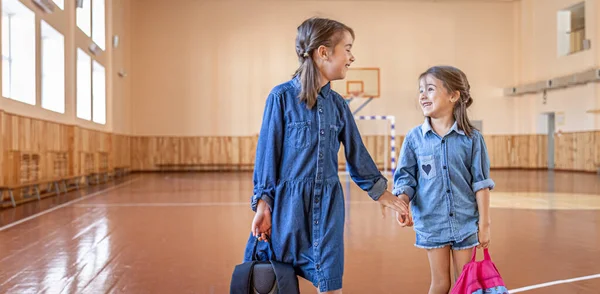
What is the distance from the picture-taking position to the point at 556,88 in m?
19.8

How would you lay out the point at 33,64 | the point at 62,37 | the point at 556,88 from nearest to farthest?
the point at 33,64, the point at 62,37, the point at 556,88

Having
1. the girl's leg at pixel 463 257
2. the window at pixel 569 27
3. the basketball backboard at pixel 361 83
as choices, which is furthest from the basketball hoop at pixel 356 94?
the girl's leg at pixel 463 257

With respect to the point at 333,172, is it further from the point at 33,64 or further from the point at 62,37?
the point at 62,37

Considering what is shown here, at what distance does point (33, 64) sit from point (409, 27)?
1575 centimetres

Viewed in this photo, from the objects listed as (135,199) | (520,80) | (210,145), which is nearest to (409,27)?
(520,80)

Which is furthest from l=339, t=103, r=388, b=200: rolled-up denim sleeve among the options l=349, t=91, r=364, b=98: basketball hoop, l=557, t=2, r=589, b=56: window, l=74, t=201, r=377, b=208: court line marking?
l=557, t=2, r=589, b=56: window

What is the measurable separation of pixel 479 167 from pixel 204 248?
307cm

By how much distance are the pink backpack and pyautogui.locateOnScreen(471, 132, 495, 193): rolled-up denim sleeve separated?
1.14ft

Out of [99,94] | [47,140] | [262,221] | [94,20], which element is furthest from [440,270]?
[99,94]

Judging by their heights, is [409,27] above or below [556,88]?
above

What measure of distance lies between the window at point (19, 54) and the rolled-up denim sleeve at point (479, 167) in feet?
32.7

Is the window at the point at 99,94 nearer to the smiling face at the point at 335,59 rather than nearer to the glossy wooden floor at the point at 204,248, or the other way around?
the glossy wooden floor at the point at 204,248

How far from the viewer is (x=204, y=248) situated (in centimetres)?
483

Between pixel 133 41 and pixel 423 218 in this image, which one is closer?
pixel 423 218
